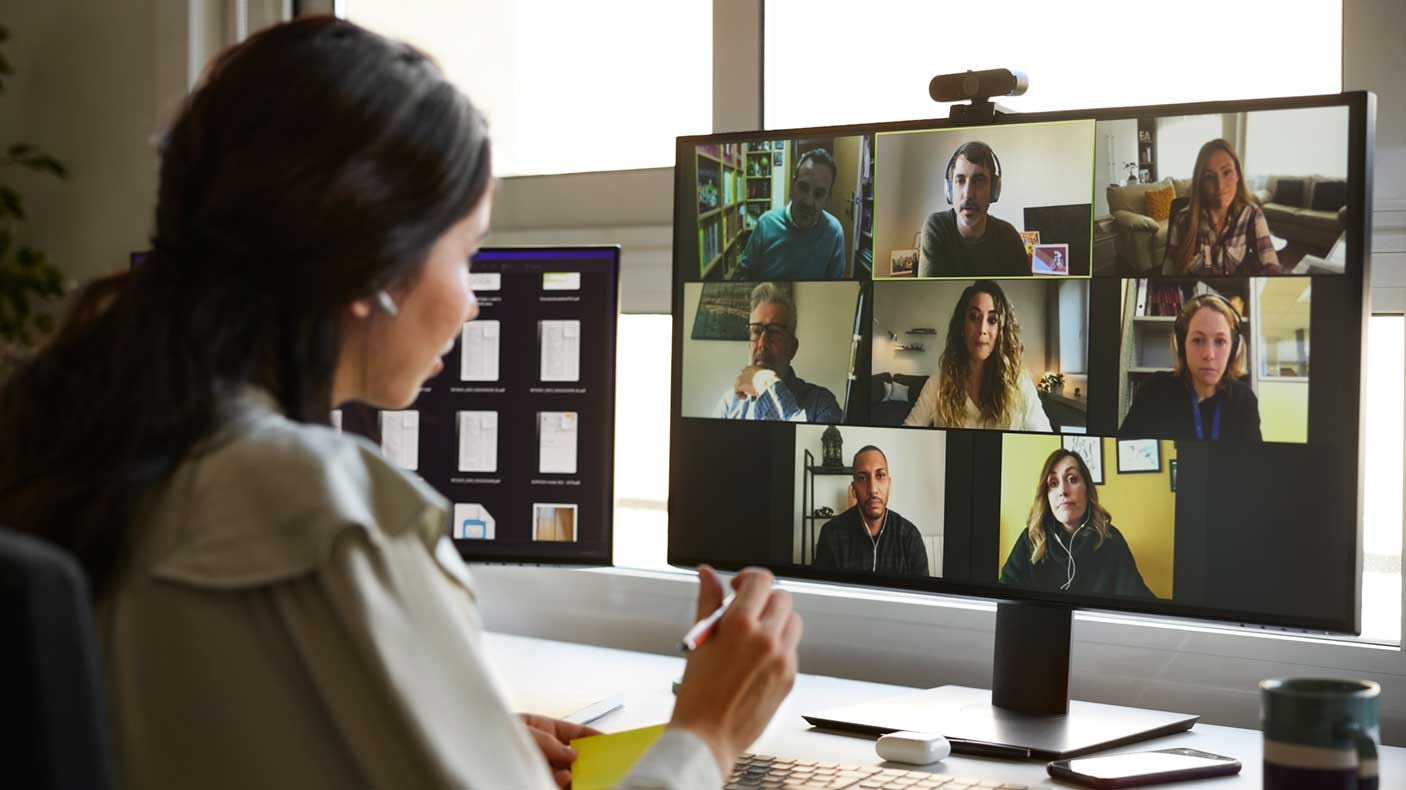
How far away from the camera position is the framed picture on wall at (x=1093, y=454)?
4.00 ft

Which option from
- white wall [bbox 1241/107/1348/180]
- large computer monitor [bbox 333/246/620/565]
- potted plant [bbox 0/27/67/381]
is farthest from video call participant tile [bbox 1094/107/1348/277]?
potted plant [bbox 0/27/67/381]

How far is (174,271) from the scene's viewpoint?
2.64ft

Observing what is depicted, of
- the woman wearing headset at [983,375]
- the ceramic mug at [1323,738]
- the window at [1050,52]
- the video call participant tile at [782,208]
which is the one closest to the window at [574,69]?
the window at [1050,52]

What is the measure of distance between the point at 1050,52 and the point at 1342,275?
628 millimetres

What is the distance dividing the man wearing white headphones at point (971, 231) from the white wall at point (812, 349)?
3.6 inches

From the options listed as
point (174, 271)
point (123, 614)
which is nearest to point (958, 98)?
point (174, 271)

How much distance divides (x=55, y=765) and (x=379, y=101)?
420 mm

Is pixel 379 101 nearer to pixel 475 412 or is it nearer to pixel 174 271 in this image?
pixel 174 271

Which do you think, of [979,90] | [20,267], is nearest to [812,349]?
[979,90]

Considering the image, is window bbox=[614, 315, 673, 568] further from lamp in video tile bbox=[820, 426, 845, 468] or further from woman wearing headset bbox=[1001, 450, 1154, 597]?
woman wearing headset bbox=[1001, 450, 1154, 597]

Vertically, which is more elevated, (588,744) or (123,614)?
(123,614)

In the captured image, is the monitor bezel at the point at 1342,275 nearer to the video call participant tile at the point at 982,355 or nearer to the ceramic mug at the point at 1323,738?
the video call participant tile at the point at 982,355

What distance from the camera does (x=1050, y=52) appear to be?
1665mm

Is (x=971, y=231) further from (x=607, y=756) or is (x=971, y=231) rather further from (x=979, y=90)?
(x=607, y=756)
